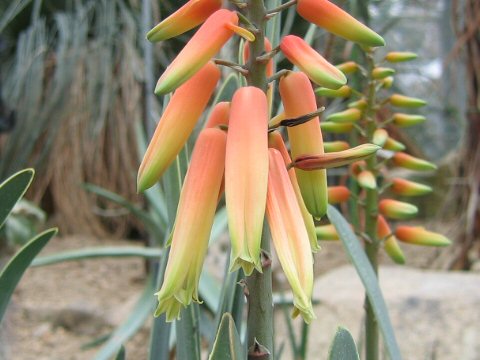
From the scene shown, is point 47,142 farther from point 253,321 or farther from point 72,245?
point 253,321

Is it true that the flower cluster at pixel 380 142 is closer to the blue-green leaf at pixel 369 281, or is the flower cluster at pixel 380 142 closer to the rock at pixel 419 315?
the blue-green leaf at pixel 369 281

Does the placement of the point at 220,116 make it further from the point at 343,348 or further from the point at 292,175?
the point at 343,348

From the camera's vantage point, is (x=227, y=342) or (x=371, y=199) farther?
(x=371, y=199)

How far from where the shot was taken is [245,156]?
486 millimetres

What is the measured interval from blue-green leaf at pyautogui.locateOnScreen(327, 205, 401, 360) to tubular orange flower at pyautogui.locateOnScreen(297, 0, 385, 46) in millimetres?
209

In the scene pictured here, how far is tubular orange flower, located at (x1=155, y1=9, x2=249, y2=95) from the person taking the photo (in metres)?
0.49

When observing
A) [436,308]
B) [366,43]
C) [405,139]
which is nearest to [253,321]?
[366,43]

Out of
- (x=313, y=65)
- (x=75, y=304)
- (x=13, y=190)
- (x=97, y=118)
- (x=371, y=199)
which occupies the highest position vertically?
(x=313, y=65)

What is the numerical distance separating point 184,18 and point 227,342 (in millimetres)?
260

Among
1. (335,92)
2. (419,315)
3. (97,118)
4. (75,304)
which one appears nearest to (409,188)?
(335,92)

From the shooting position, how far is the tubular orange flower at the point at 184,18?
0.54 metres

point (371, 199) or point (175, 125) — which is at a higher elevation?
point (175, 125)

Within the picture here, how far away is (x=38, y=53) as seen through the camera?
2961 millimetres

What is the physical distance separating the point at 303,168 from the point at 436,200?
4.40m
